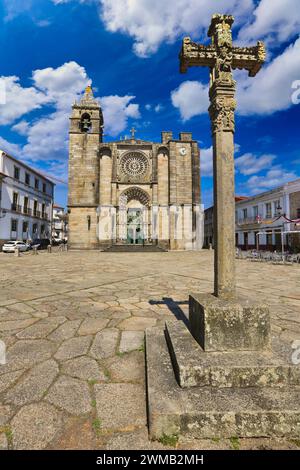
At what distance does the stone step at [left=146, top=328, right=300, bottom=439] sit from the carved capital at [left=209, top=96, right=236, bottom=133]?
2333mm

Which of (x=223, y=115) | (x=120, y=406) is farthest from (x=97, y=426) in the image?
(x=223, y=115)

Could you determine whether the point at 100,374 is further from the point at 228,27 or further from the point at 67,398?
the point at 228,27

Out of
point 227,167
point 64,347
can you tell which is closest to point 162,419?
point 64,347

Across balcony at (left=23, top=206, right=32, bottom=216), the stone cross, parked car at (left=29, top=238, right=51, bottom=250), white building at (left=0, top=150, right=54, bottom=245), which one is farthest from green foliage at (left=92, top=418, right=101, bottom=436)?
balcony at (left=23, top=206, right=32, bottom=216)

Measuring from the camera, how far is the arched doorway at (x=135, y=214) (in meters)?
25.6

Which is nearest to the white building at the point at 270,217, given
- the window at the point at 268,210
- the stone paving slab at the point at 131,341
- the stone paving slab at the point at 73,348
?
the window at the point at 268,210

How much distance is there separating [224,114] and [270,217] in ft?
82.9

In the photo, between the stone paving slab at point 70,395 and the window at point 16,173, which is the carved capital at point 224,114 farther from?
the window at point 16,173

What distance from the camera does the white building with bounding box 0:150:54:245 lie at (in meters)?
24.1

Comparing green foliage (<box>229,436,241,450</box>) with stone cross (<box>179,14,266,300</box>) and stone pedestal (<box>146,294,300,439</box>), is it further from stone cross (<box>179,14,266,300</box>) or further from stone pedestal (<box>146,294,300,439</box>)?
stone cross (<box>179,14,266,300</box>)

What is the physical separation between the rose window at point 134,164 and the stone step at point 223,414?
86.8ft

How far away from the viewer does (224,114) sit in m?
2.36
